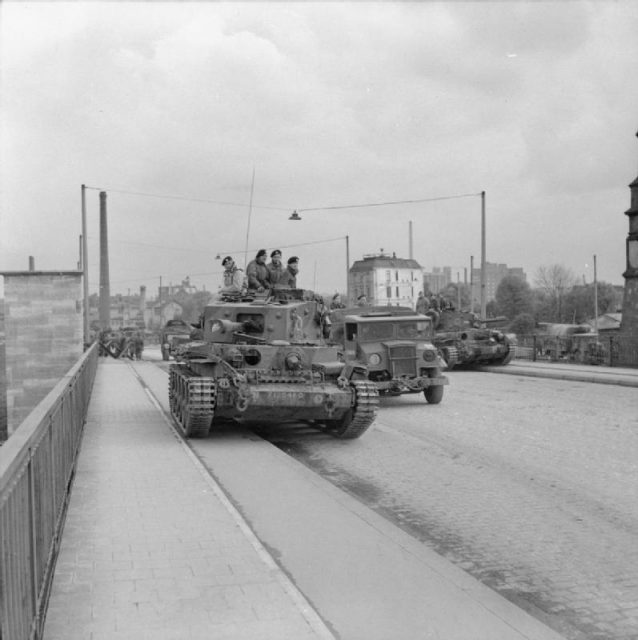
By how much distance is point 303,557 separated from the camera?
5.79 metres

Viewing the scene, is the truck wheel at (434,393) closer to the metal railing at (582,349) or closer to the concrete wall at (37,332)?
the concrete wall at (37,332)

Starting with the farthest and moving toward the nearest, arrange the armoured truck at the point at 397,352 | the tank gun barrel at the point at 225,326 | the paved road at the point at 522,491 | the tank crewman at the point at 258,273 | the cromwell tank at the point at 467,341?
the cromwell tank at the point at 467,341, the armoured truck at the point at 397,352, the tank crewman at the point at 258,273, the tank gun barrel at the point at 225,326, the paved road at the point at 522,491

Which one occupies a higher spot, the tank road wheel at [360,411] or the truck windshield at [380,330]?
the truck windshield at [380,330]

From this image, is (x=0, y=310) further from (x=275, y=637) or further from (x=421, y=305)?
(x=275, y=637)

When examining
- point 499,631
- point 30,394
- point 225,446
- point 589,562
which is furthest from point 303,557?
point 30,394

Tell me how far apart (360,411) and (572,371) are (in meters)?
15.4

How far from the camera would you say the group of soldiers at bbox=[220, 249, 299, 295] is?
1430cm

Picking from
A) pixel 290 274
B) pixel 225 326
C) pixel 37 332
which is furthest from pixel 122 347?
pixel 225 326

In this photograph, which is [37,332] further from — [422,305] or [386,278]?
[386,278]

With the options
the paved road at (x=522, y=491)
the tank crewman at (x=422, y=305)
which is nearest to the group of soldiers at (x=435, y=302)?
the tank crewman at (x=422, y=305)

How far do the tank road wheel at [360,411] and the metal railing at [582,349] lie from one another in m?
17.3

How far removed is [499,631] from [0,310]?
21237 mm

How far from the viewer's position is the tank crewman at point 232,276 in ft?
48.1

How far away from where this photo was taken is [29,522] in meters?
4.09
